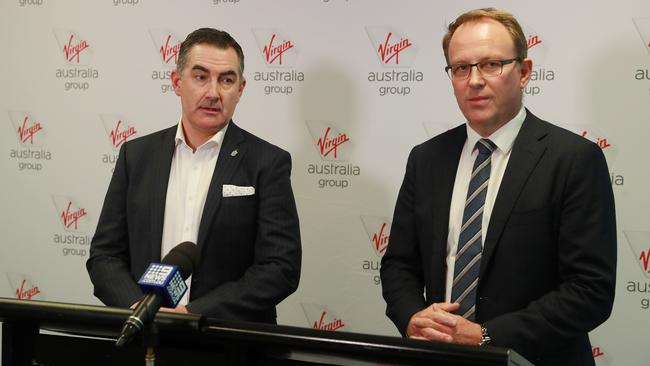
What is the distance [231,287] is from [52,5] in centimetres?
238

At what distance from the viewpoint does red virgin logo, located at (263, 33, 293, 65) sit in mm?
3842

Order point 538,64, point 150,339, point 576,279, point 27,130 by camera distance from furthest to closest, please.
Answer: point 27,130 < point 538,64 < point 576,279 < point 150,339

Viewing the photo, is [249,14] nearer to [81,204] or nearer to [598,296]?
[81,204]

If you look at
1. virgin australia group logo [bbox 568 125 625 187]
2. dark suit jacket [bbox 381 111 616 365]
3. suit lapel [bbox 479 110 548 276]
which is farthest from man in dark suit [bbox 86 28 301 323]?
virgin australia group logo [bbox 568 125 625 187]

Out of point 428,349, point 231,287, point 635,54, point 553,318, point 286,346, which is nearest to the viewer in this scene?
point 428,349

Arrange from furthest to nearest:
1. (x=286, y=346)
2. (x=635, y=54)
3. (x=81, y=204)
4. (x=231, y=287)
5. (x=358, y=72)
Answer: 1. (x=81, y=204)
2. (x=358, y=72)
3. (x=635, y=54)
4. (x=231, y=287)
5. (x=286, y=346)

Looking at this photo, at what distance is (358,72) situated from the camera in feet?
12.1

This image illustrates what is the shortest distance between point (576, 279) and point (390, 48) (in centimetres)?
168

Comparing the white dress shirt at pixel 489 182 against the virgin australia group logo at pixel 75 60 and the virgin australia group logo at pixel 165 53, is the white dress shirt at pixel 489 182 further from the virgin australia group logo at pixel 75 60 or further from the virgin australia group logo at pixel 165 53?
the virgin australia group logo at pixel 75 60

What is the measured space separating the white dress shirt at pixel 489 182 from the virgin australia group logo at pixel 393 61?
107 cm

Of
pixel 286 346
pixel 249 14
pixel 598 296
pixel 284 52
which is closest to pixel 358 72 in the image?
pixel 284 52

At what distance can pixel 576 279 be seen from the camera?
7.57 ft

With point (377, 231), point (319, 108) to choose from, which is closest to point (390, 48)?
point (319, 108)

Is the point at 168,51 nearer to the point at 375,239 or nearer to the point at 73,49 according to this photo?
the point at 73,49
